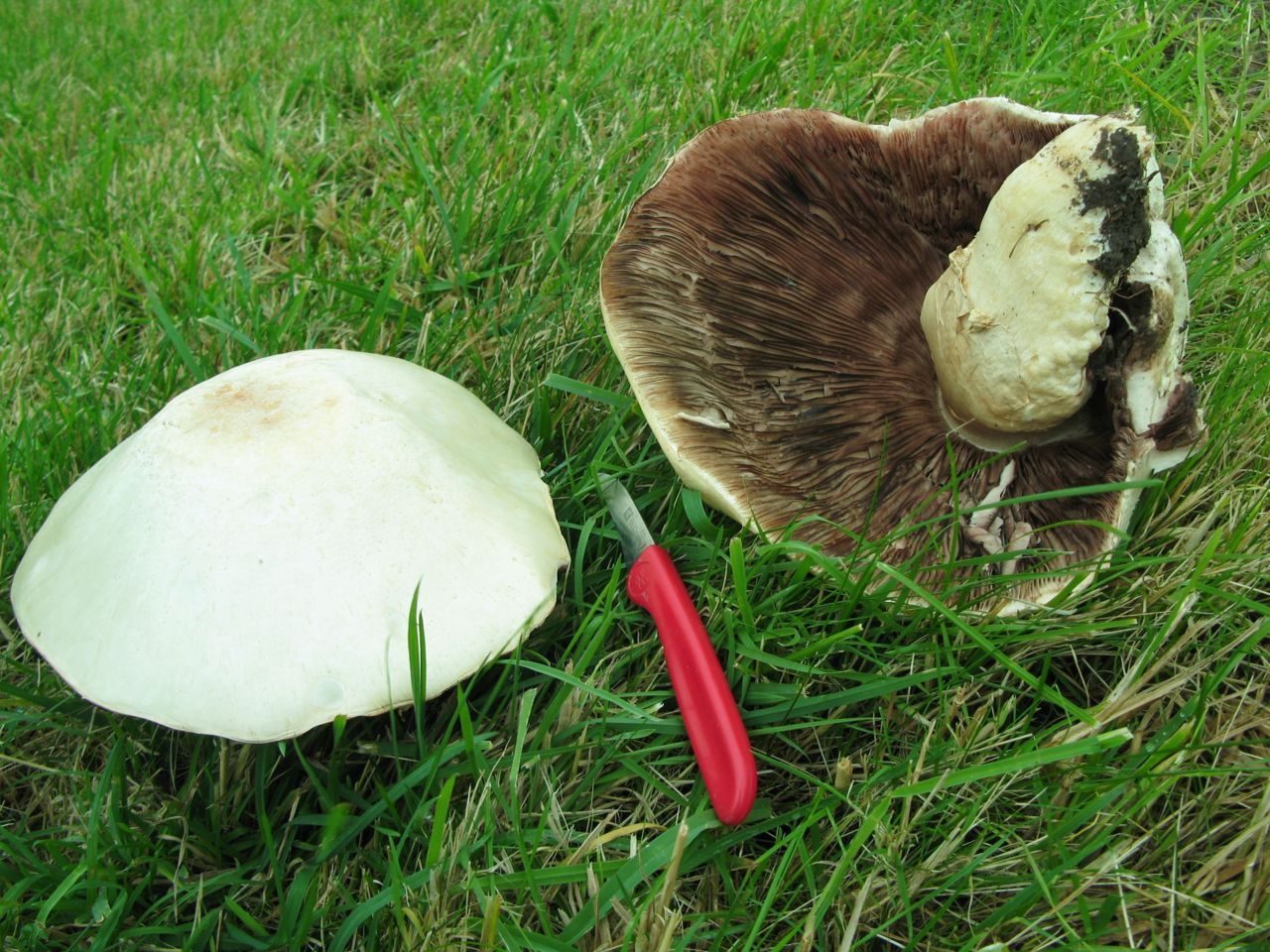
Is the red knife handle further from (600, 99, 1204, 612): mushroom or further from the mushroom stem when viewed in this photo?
the mushroom stem

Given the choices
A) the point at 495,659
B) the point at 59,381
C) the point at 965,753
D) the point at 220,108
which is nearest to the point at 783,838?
the point at 965,753

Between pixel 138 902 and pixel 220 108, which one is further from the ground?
pixel 220 108

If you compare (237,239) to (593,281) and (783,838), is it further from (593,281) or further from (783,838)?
(783,838)

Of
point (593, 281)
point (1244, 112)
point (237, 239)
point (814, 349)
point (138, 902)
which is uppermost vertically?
point (1244, 112)

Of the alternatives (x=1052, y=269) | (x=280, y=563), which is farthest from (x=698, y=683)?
(x=1052, y=269)

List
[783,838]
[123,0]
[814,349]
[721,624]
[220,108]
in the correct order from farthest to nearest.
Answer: [123,0] < [220,108] < [814,349] < [721,624] < [783,838]

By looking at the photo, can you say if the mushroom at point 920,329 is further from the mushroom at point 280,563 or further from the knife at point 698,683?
the mushroom at point 280,563

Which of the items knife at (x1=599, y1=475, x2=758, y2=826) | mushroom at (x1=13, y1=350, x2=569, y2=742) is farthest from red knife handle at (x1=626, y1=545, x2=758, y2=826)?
mushroom at (x1=13, y1=350, x2=569, y2=742)
